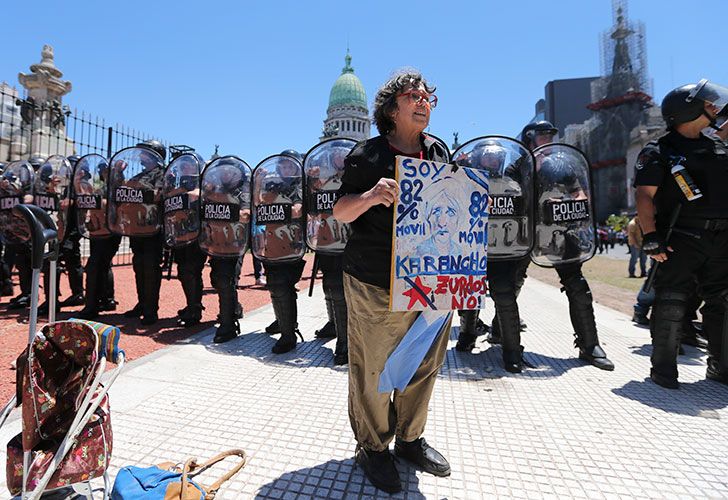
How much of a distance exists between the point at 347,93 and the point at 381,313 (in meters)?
64.6

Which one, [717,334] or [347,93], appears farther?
[347,93]

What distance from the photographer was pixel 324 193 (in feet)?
13.4

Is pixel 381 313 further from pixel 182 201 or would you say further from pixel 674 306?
pixel 182 201

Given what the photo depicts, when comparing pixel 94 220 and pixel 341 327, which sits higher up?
pixel 94 220

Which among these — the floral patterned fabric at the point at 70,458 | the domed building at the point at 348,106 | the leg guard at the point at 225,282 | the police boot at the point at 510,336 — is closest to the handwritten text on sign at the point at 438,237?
the floral patterned fabric at the point at 70,458

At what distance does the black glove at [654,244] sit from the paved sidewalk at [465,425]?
1.12 metres

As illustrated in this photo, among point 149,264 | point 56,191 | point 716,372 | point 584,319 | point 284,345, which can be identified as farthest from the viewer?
point 56,191

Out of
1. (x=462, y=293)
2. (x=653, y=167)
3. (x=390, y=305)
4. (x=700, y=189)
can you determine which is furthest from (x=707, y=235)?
(x=390, y=305)

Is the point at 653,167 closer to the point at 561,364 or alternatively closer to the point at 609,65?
the point at 561,364

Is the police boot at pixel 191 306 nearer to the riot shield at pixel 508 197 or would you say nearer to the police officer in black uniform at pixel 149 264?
the police officer in black uniform at pixel 149 264

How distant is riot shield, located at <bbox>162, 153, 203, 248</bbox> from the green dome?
194 ft

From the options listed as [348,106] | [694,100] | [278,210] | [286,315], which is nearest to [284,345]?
[286,315]

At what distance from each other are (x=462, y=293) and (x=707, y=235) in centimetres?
257

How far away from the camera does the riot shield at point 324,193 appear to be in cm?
406
